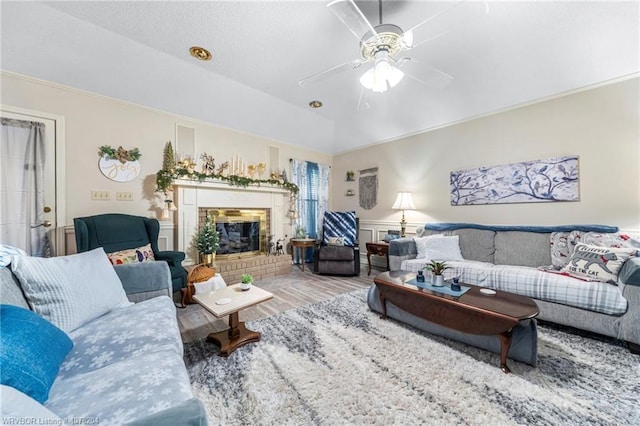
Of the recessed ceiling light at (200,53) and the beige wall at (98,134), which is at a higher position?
the recessed ceiling light at (200,53)

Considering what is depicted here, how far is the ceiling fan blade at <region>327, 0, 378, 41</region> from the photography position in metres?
1.44

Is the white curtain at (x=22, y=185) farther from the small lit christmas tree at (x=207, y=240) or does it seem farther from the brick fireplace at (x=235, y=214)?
the small lit christmas tree at (x=207, y=240)

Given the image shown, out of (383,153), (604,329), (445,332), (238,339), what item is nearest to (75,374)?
(238,339)

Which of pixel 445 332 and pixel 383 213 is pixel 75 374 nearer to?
pixel 445 332

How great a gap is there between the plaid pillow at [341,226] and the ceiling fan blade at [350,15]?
10.9 feet

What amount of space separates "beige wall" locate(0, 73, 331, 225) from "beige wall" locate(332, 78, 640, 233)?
354 centimetres

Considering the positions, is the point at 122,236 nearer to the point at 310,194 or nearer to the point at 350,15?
the point at 350,15

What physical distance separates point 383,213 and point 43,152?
4704 millimetres

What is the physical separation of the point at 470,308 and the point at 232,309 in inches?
67.7

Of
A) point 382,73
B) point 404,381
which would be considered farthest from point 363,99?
point 404,381

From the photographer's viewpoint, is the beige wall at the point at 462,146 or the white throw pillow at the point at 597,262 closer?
the white throw pillow at the point at 597,262

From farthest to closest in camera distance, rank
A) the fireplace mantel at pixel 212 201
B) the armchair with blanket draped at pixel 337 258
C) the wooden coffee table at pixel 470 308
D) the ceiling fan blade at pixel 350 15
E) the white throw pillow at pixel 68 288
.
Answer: the armchair with blanket draped at pixel 337 258
the fireplace mantel at pixel 212 201
the wooden coffee table at pixel 470 308
the ceiling fan blade at pixel 350 15
the white throw pillow at pixel 68 288

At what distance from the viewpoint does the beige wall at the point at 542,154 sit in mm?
2525

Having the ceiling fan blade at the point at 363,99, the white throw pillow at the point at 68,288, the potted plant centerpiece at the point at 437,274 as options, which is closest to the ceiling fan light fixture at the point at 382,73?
the ceiling fan blade at the point at 363,99
